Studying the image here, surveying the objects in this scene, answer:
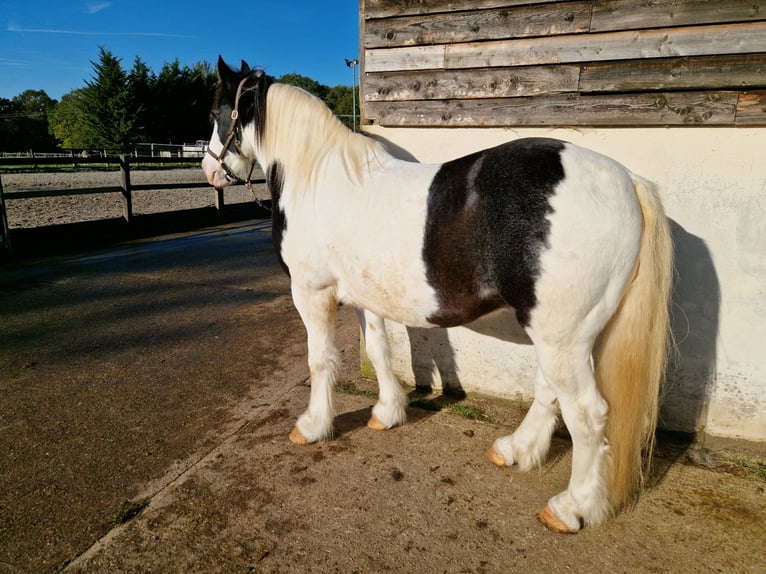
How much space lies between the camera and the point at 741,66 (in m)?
2.60

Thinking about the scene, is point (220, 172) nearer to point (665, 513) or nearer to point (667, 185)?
point (667, 185)

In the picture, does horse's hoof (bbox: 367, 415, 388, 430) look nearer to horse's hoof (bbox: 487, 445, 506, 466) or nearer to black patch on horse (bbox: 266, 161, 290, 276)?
horse's hoof (bbox: 487, 445, 506, 466)

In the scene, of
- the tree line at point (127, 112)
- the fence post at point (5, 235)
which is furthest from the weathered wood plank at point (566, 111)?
the tree line at point (127, 112)

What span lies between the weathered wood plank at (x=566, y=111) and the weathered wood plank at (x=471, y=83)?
1.8 inches

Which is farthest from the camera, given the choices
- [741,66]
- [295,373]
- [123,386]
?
[295,373]

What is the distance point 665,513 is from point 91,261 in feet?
27.4

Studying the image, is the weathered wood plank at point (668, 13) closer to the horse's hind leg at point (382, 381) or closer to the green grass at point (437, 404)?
the horse's hind leg at point (382, 381)

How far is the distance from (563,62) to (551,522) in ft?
8.65

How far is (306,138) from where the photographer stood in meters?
2.88

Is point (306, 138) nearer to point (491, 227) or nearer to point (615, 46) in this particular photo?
point (491, 227)

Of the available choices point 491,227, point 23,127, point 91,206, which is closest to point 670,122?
point 491,227

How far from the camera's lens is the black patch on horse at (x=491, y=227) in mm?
2062

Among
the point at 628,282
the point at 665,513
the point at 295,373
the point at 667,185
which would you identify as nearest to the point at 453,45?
the point at 667,185

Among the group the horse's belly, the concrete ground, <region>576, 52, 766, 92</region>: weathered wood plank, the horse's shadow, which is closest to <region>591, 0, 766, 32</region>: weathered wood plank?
<region>576, 52, 766, 92</region>: weathered wood plank
